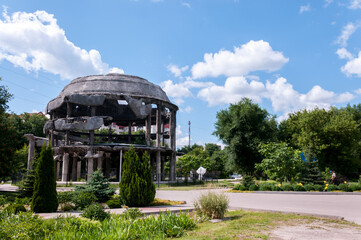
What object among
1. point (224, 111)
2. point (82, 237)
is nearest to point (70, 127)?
point (224, 111)

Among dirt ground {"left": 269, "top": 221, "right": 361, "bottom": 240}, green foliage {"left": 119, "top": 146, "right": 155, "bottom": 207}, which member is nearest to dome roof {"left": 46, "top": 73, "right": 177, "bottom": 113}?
green foliage {"left": 119, "top": 146, "right": 155, "bottom": 207}

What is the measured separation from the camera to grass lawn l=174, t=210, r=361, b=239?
24.7ft

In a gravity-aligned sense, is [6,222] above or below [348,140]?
below

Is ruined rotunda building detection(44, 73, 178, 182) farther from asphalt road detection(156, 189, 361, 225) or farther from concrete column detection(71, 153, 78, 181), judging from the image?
asphalt road detection(156, 189, 361, 225)

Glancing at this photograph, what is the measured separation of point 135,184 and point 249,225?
724 centimetres

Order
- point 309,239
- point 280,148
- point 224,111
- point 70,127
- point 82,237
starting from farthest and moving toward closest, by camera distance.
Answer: point 224,111, point 70,127, point 280,148, point 309,239, point 82,237

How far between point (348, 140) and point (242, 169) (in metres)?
15.4

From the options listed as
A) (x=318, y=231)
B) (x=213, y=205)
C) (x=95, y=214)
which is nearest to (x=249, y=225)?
(x=213, y=205)

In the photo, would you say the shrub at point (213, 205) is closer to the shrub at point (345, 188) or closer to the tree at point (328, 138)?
the shrub at point (345, 188)

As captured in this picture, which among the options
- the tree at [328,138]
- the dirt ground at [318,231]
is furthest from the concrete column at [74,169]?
the dirt ground at [318,231]

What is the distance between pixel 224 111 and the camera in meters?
46.2

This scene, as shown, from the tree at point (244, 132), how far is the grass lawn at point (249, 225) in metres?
31.7

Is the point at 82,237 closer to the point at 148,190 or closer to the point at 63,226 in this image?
the point at 63,226

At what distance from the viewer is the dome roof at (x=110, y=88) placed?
44406 mm
